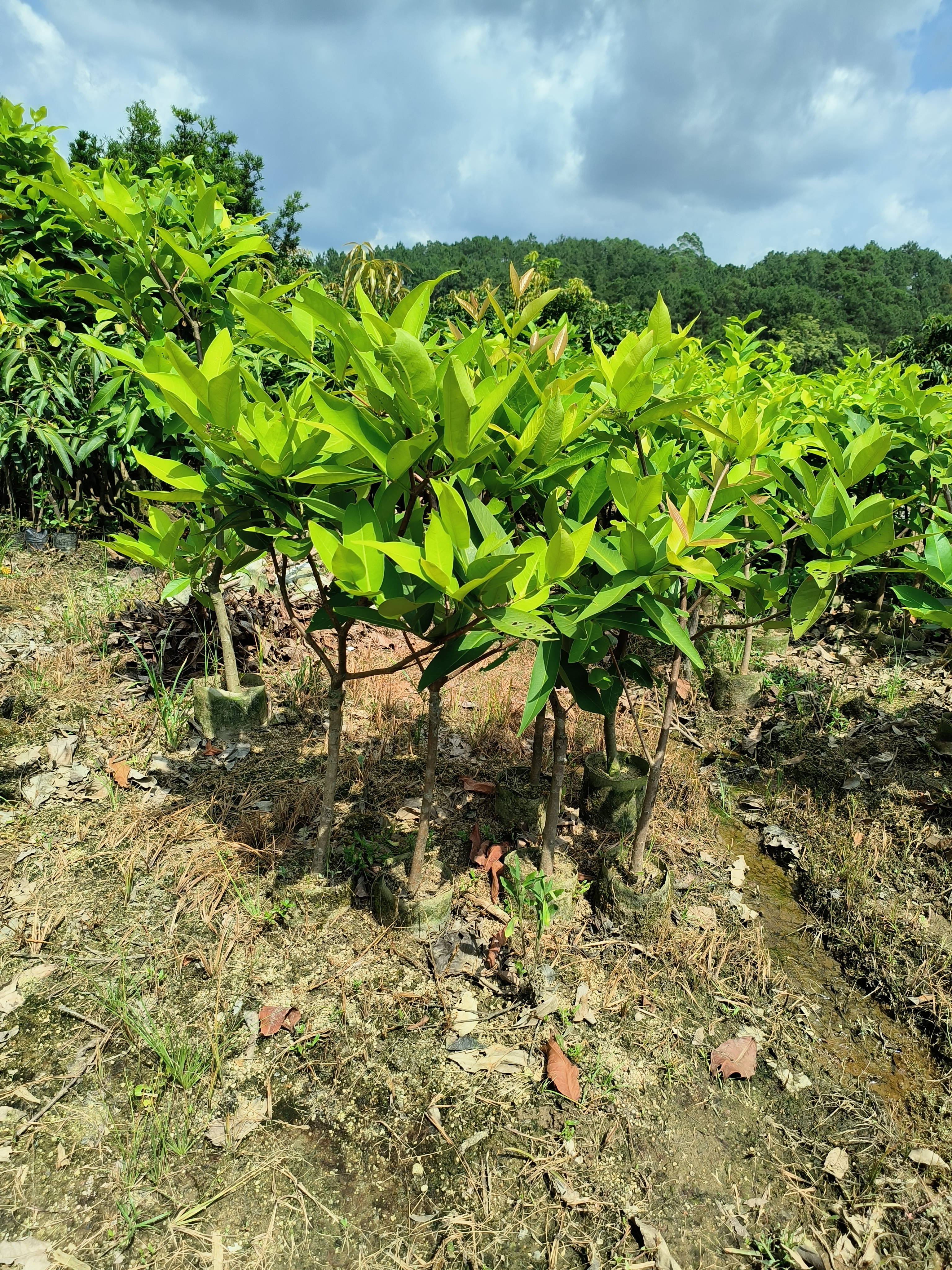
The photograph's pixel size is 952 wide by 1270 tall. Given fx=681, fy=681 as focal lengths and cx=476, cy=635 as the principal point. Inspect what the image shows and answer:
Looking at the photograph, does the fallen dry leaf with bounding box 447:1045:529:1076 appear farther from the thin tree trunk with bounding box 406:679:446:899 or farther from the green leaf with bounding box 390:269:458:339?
the green leaf with bounding box 390:269:458:339

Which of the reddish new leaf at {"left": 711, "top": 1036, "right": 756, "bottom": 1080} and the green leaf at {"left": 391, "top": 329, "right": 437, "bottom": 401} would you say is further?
the reddish new leaf at {"left": 711, "top": 1036, "right": 756, "bottom": 1080}

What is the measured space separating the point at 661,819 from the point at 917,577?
5.67 ft

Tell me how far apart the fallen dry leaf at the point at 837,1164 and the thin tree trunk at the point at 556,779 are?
910 millimetres

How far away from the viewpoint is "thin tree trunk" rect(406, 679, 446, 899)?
1.74 metres

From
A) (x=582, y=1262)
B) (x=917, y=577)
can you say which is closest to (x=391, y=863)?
(x=582, y=1262)

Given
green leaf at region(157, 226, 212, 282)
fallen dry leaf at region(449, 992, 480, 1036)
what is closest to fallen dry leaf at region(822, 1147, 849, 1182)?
fallen dry leaf at region(449, 992, 480, 1036)

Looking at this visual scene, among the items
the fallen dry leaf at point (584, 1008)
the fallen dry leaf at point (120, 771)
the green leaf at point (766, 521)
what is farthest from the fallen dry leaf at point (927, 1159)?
the fallen dry leaf at point (120, 771)

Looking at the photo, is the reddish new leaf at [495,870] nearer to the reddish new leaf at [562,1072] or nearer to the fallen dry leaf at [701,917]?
the reddish new leaf at [562,1072]

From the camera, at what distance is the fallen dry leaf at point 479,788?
257 cm

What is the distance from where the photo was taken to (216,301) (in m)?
2.33

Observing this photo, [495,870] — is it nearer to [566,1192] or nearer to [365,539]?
[566,1192]

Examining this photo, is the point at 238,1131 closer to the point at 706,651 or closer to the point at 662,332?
the point at 662,332

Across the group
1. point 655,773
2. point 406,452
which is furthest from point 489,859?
point 406,452

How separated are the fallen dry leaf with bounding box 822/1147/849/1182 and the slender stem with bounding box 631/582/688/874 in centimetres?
77
